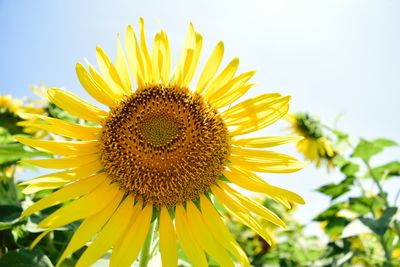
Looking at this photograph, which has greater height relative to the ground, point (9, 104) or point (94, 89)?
point (94, 89)

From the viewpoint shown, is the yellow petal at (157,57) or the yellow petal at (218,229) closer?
the yellow petal at (218,229)

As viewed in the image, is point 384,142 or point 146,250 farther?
point 384,142

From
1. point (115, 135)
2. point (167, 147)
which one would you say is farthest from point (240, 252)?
point (115, 135)

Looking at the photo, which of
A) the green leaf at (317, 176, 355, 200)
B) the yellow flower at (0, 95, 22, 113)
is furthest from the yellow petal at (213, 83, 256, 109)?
the yellow flower at (0, 95, 22, 113)

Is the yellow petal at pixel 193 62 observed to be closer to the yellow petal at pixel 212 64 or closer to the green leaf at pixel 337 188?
the yellow petal at pixel 212 64

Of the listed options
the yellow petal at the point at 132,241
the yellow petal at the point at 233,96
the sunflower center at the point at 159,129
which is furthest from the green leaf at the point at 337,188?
the yellow petal at the point at 132,241

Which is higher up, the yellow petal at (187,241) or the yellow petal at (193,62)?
the yellow petal at (193,62)

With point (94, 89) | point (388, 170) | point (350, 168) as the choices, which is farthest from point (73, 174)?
point (388, 170)

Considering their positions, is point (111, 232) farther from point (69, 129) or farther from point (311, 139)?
point (311, 139)

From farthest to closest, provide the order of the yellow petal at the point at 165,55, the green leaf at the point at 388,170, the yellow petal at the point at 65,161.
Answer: the green leaf at the point at 388,170, the yellow petal at the point at 165,55, the yellow petal at the point at 65,161
